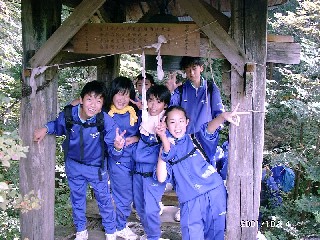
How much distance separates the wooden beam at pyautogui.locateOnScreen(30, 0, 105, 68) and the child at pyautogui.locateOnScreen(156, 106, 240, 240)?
3.27 ft

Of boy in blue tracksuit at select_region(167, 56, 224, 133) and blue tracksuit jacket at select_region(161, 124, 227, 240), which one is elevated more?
boy in blue tracksuit at select_region(167, 56, 224, 133)

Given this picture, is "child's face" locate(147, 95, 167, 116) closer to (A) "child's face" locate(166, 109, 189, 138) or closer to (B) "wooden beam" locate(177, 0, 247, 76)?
(A) "child's face" locate(166, 109, 189, 138)

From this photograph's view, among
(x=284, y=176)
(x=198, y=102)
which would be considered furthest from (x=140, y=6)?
(x=284, y=176)

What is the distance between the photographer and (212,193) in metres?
3.11

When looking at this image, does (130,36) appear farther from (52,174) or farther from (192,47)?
(52,174)

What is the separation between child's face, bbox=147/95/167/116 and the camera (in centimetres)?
339

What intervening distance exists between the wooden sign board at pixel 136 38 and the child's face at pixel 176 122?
0.49 meters

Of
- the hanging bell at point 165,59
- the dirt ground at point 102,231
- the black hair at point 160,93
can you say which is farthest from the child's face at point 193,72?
the dirt ground at point 102,231

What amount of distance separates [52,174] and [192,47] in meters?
1.73

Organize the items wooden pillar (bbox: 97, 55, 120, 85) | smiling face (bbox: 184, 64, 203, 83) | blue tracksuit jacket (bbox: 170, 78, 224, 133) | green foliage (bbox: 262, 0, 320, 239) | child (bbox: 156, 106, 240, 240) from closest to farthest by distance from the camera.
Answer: child (bbox: 156, 106, 240, 240)
smiling face (bbox: 184, 64, 203, 83)
blue tracksuit jacket (bbox: 170, 78, 224, 133)
wooden pillar (bbox: 97, 55, 120, 85)
green foliage (bbox: 262, 0, 320, 239)

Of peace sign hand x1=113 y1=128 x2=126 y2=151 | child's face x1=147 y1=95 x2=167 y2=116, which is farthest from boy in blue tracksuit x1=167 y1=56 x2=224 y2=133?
peace sign hand x1=113 y1=128 x2=126 y2=151

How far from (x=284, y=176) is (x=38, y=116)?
4.71 metres

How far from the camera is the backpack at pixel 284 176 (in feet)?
21.6

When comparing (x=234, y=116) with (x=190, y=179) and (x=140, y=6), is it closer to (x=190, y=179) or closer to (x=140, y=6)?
(x=190, y=179)
